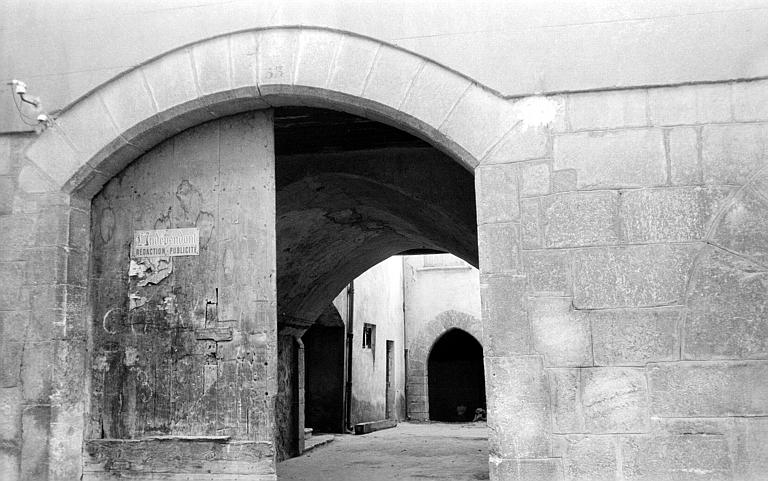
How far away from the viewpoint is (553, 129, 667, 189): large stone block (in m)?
3.99

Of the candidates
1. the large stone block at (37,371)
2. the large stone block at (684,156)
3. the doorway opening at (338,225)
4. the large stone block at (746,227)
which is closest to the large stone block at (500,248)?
the large stone block at (684,156)

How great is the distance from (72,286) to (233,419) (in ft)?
3.97

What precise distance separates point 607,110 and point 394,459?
5885mm

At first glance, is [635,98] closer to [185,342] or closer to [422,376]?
[185,342]

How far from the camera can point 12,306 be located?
454 cm

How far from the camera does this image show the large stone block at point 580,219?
3.98m

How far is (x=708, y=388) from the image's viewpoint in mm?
3777

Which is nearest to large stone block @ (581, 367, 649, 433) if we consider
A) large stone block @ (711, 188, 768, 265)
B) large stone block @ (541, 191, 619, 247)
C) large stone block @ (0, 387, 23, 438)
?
large stone block @ (541, 191, 619, 247)

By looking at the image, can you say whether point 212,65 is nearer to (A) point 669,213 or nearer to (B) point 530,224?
(B) point 530,224

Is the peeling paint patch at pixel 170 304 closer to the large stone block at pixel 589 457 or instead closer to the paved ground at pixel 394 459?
the large stone block at pixel 589 457

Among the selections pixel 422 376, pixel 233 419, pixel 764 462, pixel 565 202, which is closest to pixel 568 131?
pixel 565 202

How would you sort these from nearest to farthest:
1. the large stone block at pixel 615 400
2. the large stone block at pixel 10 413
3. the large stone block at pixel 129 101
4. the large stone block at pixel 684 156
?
the large stone block at pixel 615 400 → the large stone block at pixel 684 156 → the large stone block at pixel 10 413 → the large stone block at pixel 129 101

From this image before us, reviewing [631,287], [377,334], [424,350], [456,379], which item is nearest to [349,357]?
[377,334]

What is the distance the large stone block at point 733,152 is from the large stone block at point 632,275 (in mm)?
387
